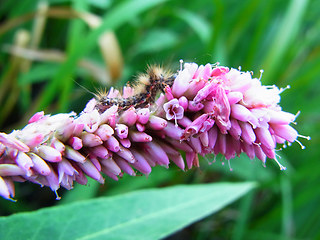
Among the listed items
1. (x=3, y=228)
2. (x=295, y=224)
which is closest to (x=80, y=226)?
(x=3, y=228)

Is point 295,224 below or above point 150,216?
below

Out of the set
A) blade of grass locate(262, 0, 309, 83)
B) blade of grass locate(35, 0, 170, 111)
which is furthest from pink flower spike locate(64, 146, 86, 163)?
blade of grass locate(262, 0, 309, 83)

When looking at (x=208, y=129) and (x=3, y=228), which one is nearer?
(x=208, y=129)

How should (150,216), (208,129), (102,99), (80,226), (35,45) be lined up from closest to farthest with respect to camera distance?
(208,129) < (102,99) < (80,226) < (150,216) < (35,45)

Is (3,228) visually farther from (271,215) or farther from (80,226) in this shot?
(271,215)

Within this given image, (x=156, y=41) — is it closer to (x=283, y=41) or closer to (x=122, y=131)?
(x=283, y=41)

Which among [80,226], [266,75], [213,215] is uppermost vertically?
[266,75]

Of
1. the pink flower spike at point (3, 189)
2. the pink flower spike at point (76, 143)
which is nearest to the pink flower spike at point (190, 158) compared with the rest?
the pink flower spike at point (76, 143)
